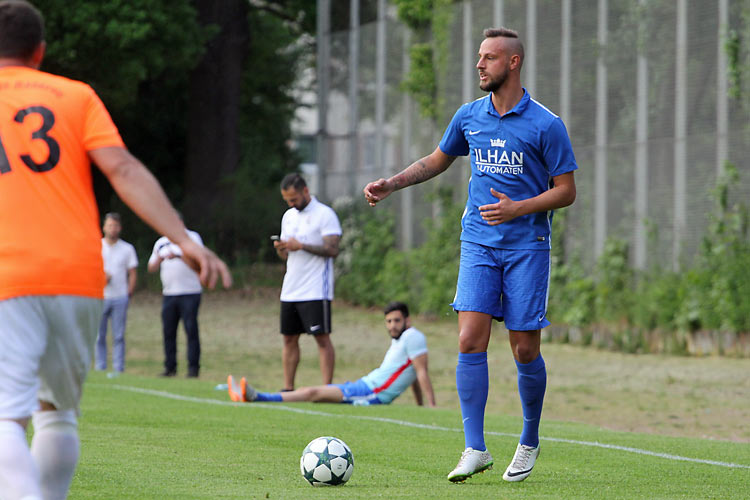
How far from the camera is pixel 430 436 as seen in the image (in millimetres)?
9289

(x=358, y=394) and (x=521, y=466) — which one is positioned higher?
(x=521, y=466)

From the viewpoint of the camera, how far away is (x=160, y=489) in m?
6.27

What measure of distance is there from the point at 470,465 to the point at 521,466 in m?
0.40

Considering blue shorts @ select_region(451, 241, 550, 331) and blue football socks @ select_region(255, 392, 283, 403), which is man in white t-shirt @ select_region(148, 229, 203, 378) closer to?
blue football socks @ select_region(255, 392, 283, 403)

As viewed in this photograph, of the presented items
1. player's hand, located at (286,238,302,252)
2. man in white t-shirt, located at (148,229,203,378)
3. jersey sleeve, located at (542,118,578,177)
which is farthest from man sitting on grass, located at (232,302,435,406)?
jersey sleeve, located at (542,118,578,177)

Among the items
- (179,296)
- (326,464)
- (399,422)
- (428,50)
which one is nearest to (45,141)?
(326,464)

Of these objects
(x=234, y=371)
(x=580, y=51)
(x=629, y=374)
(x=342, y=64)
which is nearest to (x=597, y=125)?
(x=580, y=51)

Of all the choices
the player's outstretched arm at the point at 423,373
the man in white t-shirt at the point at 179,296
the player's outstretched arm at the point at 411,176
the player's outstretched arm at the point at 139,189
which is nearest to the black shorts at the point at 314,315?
the player's outstretched arm at the point at 423,373

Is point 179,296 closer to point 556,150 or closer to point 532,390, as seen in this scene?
point 532,390

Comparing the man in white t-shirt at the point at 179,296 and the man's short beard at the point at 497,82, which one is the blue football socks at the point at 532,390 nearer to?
the man's short beard at the point at 497,82

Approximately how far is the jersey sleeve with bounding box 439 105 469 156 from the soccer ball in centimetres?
184

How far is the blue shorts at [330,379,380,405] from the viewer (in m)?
12.6

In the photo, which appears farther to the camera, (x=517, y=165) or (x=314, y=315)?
(x=314, y=315)

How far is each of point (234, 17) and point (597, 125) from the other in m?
17.6
